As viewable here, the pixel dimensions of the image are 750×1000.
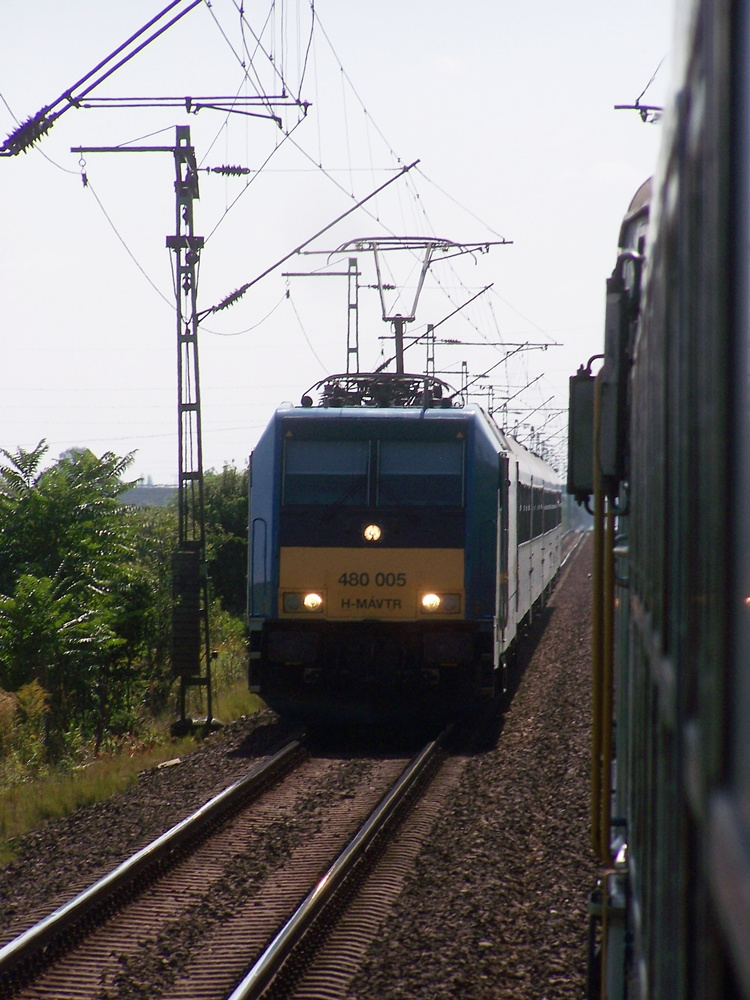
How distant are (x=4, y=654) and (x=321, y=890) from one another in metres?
9.41

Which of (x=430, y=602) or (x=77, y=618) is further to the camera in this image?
(x=77, y=618)

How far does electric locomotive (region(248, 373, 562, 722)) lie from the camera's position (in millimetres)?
11453

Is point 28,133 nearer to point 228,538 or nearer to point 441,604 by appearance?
point 441,604

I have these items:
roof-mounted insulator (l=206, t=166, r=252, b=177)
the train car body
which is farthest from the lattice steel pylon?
the train car body

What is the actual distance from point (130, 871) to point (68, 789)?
294 cm

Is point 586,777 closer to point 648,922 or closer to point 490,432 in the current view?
point 490,432

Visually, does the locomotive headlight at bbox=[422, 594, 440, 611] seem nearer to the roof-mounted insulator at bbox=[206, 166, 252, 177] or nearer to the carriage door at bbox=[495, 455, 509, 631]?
the carriage door at bbox=[495, 455, 509, 631]

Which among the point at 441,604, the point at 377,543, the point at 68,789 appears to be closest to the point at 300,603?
the point at 377,543

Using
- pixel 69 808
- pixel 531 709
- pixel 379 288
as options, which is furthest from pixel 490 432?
pixel 379 288

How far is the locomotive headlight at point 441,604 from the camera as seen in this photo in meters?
11.5

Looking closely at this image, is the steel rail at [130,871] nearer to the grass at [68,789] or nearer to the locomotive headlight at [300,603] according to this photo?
the grass at [68,789]

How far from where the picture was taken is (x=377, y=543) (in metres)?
11.5

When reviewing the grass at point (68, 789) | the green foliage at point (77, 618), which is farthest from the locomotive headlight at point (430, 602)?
the green foliage at point (77, 618)

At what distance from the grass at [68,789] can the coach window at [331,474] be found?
2.99 meters
